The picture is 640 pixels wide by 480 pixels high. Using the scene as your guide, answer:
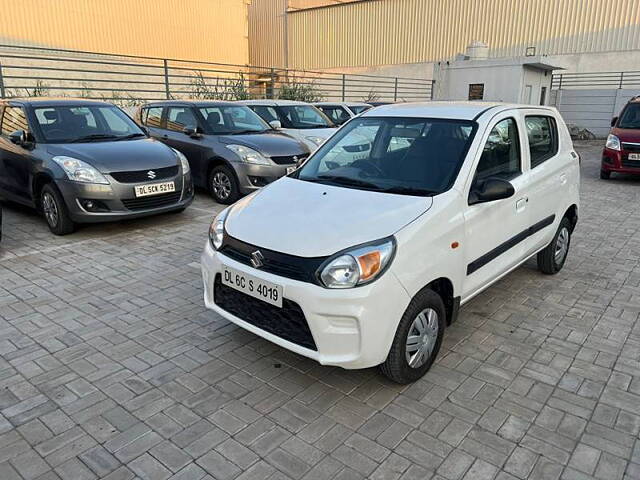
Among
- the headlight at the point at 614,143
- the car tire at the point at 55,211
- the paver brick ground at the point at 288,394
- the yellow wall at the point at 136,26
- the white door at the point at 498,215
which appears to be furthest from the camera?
the yellow wall at the point at 136,26

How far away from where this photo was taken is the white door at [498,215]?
345 cm

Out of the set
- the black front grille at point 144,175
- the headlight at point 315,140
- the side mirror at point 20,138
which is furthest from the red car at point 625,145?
the side mirror at point 20,138

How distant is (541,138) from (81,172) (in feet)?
16.3

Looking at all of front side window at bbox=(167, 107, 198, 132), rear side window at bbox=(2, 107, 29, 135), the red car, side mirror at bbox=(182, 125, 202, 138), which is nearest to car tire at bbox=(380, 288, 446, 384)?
rear side window at bbox=(2, 107, 29, 135)

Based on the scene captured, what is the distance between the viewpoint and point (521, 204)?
13.2ft

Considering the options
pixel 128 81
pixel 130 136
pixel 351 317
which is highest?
pixel 128 81

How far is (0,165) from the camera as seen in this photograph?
22.7 ft

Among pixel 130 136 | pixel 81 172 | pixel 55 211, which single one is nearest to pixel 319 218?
pixel 81 172

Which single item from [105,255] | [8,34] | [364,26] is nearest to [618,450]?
[105,255]

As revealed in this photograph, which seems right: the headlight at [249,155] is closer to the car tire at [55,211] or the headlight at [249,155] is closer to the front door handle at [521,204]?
the car tire at [55,211]

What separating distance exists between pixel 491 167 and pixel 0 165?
6.54 m

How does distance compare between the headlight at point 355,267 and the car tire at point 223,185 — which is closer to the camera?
the headlight at point 355,267

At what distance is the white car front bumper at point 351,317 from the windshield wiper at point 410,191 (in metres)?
0.79

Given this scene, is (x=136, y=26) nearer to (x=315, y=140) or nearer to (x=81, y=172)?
(x=315, y=140)
